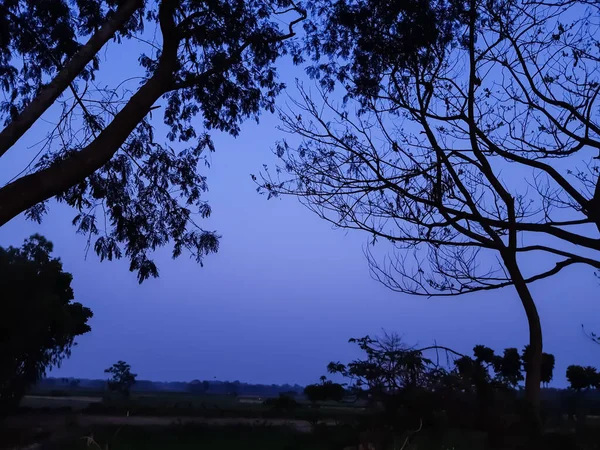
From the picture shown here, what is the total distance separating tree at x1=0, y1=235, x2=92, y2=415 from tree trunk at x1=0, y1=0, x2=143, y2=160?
1948 centimetres

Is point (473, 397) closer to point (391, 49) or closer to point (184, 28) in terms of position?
point (391, 49)

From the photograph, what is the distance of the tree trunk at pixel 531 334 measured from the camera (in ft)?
33.9

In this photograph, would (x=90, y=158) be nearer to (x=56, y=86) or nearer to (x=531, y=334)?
(x=56, y=86)

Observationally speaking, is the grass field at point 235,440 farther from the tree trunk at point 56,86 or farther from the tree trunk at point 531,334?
the tree trunk at point 56,86

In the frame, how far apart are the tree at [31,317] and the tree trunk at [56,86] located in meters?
19.5

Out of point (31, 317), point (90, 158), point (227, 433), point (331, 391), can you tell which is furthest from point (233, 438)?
point (31, 317)

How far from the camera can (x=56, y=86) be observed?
33.8 feet

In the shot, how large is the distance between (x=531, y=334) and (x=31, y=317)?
22575mm

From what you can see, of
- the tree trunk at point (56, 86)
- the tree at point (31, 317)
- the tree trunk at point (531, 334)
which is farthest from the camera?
the tree at point (31, 317)

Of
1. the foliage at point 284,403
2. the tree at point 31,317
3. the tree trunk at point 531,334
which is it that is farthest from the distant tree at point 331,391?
the tree at point 31,317

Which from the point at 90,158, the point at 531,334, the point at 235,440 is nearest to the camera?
the point at 90,158

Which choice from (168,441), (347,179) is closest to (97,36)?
(347,179)

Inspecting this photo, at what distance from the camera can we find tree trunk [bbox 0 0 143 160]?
977 centimetres

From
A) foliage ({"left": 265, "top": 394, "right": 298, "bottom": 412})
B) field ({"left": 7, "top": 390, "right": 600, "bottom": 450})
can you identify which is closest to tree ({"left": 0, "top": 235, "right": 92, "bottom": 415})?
field ({"left": 7, "top": 390, "right": 600, "bottom": 450})
